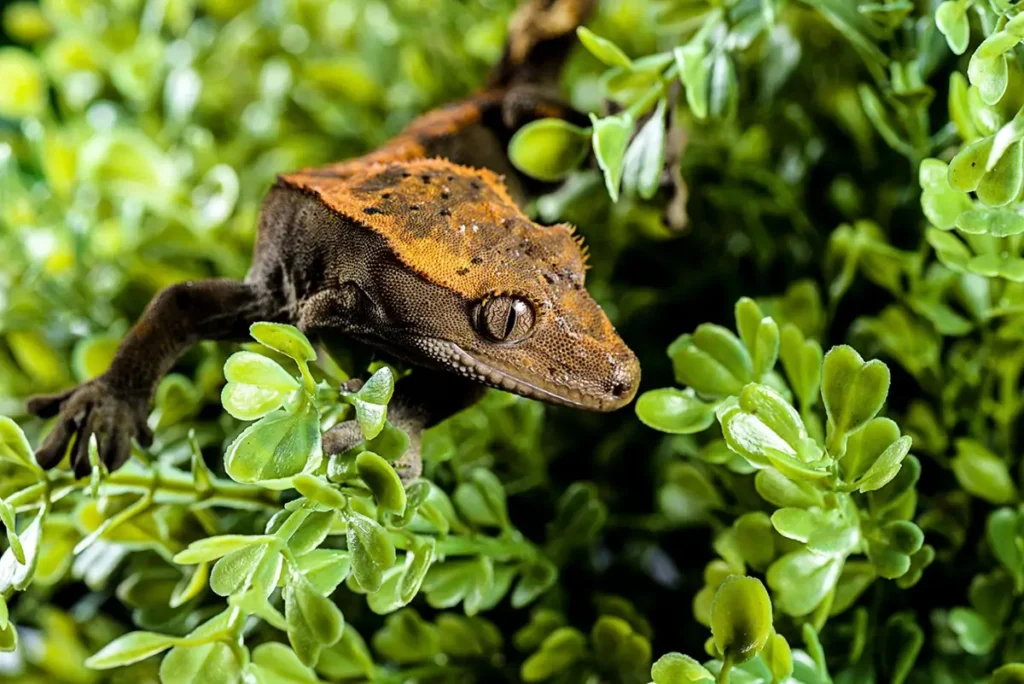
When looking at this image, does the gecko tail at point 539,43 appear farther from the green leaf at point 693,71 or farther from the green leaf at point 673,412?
the green leaf at point 673,412

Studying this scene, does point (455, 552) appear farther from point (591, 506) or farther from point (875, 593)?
point (875, 593)

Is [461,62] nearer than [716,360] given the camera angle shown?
No

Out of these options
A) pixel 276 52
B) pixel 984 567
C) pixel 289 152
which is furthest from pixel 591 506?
pixel 276 52

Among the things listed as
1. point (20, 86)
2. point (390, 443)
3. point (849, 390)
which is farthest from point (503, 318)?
point (20, 86)

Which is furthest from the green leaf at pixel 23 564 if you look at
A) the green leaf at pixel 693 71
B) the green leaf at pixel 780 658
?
the green leaf at pixel 693 71

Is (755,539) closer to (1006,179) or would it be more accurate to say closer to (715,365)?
(715,365)
